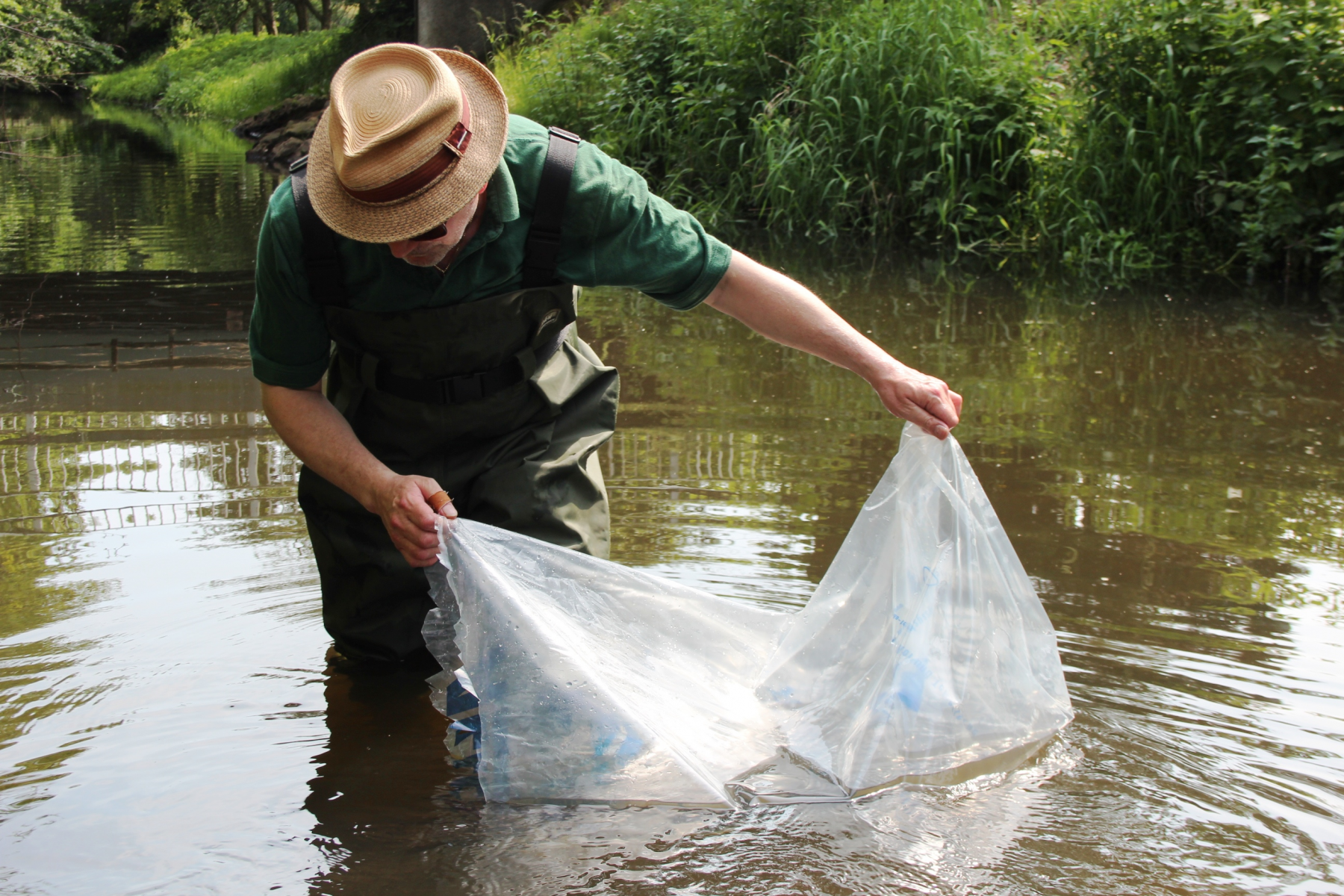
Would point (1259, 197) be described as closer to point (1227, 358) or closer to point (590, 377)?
point (1227, 358)

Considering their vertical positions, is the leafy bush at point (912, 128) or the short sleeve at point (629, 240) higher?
the leafy bush at point (912, 128)

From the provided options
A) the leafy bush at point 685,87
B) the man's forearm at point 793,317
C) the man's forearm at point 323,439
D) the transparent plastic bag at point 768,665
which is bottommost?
the transparent plastic bag at point 768,665

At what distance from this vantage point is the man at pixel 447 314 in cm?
188

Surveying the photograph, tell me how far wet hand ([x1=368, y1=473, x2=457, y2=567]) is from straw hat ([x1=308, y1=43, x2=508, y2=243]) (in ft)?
1.38

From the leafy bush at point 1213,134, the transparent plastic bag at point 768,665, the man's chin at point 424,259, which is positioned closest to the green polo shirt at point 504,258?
the man's chin at point 424,259

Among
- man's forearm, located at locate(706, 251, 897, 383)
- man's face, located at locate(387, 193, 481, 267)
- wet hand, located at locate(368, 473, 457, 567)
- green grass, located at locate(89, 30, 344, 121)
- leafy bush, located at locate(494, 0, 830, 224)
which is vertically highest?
green grass, located at locate(89, 30, 344, 121)

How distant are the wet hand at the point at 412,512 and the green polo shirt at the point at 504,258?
0.29 metres

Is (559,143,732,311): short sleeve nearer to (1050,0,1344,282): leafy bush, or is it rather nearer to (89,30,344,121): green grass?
(1050,0,1344,282): leafy bush

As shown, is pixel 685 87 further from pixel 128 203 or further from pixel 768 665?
pixel 768 665

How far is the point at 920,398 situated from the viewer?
2105 mm

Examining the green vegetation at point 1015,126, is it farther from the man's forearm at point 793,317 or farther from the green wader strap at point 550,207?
the green wader strap at point 550,207

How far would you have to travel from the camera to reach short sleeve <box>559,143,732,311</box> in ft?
6.84

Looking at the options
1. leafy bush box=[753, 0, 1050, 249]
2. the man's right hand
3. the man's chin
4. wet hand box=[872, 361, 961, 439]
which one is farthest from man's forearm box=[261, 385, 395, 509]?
leafy bush box=[753, 0, 1050, 249]

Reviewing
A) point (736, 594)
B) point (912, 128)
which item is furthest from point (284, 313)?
point (912, 128)
